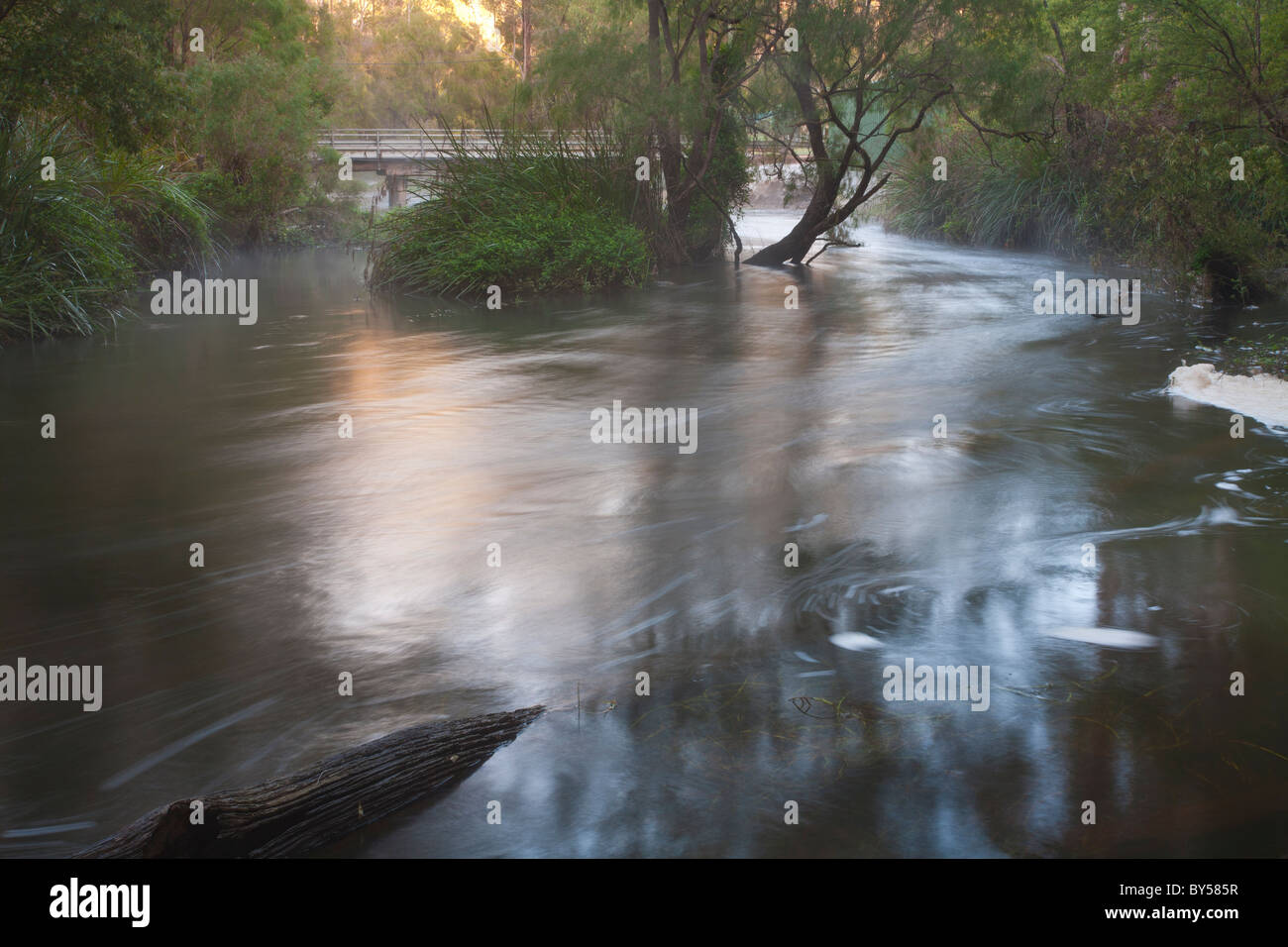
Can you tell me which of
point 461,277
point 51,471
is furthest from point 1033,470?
point 461,277

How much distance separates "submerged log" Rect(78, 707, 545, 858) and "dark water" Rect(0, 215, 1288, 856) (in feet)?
0.34

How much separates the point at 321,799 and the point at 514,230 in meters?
15.7

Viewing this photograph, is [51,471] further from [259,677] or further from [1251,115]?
[1251,115]

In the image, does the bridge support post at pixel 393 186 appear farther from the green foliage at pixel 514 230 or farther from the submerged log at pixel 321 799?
the submerged log at pixel 321 799

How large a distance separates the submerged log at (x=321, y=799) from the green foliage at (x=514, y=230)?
582 inches

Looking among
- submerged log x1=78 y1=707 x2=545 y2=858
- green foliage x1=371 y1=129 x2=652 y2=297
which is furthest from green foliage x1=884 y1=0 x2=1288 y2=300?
submerged log x1=78 y1=707 x2=545 y2=858

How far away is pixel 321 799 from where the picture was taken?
11.6 ft

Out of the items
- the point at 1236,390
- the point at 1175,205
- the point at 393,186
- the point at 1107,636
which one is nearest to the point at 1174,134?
the point at 1175,205

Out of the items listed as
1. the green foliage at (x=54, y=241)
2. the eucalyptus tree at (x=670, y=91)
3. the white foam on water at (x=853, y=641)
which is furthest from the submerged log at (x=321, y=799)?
the eucalyptus tree at (x=670, y=91)

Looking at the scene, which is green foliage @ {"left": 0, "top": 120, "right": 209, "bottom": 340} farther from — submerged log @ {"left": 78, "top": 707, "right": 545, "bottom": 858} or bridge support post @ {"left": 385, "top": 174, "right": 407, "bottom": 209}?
bridge support post @ {"left": 385, "top": 174, "right": 407, "bottom": 209}

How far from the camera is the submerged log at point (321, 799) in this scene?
128 inches

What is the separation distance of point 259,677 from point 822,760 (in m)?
2.35

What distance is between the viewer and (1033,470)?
7.80 metres

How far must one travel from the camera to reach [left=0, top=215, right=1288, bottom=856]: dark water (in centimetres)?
376
